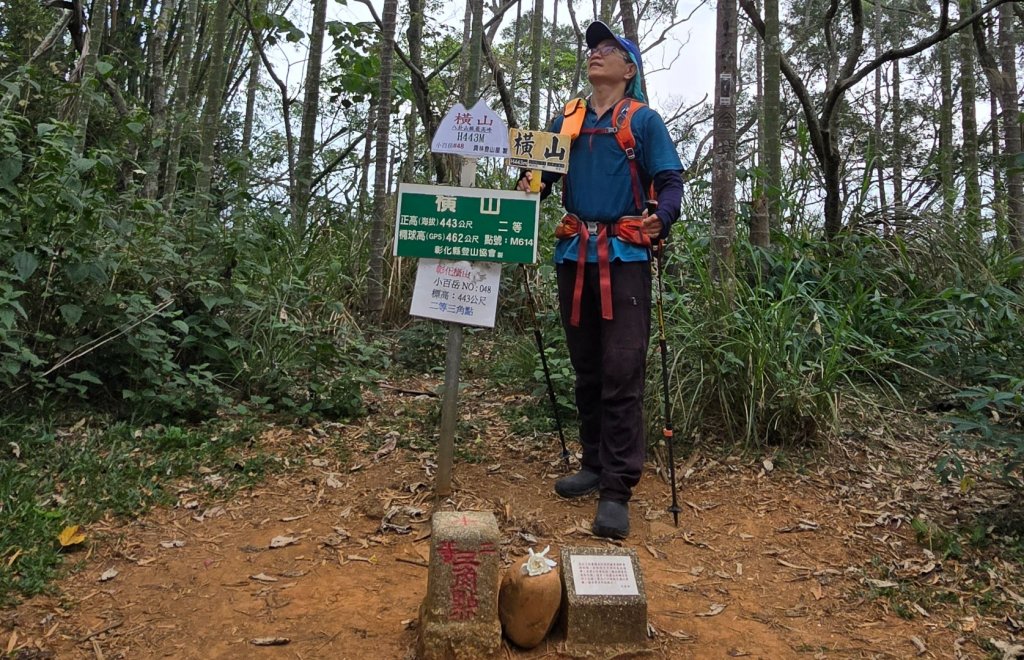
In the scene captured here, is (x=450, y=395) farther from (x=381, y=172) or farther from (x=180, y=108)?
(x=180, y=108)

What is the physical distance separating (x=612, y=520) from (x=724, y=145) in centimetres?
256

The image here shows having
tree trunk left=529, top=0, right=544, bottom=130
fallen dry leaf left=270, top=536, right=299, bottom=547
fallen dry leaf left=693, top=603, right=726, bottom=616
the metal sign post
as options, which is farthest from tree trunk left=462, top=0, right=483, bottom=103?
fallen dry leaf left=693, top=603, right=726, bottom=616

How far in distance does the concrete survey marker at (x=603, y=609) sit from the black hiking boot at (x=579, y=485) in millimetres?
1164

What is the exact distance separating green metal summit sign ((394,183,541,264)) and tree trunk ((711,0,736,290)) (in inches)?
65.6

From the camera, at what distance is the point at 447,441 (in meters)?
3.37

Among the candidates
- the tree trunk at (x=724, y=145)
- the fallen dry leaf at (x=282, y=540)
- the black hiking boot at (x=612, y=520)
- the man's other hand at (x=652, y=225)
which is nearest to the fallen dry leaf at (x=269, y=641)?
the fallen dry leaf at (x=282, y=540)

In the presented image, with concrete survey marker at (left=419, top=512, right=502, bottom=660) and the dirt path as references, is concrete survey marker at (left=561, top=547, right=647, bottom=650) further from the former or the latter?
concrete survey marker at (left=419, top=512, right=502, bottom=660)

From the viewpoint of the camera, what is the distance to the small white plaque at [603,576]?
2.32 meters

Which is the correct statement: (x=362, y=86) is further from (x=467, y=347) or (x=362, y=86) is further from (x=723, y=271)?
(x=723, y=271)

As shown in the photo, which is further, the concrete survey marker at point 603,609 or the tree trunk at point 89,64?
the tree trunk at point 89,64

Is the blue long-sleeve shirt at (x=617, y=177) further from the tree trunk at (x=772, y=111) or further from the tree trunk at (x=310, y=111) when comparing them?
the tree trunk at (x=310, y=111)

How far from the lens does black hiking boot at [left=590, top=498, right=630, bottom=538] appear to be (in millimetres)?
→ 3141

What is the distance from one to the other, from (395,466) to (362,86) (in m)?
4.39

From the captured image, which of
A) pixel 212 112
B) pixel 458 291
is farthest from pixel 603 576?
pixel 212 112
